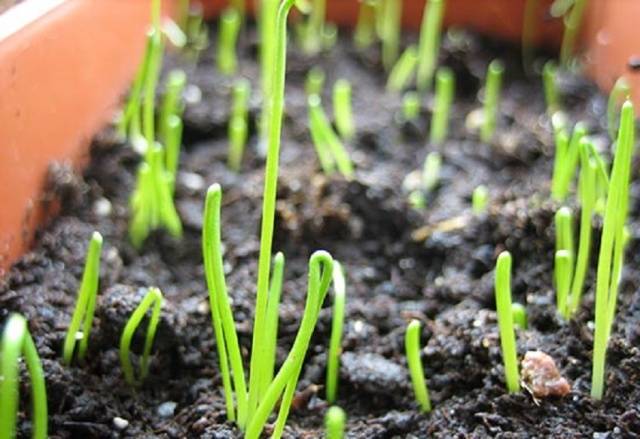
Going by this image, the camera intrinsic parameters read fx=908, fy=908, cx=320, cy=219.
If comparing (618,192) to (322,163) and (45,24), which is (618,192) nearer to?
(322,163)

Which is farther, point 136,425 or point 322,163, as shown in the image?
point 322,163

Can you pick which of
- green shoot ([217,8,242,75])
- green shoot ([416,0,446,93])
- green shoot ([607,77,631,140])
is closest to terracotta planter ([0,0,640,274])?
green shoot ([607,77,631,140])

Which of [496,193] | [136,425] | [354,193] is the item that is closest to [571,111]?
[496,193]

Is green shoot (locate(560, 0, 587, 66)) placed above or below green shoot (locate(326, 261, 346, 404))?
above

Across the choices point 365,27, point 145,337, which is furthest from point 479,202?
point 365,27

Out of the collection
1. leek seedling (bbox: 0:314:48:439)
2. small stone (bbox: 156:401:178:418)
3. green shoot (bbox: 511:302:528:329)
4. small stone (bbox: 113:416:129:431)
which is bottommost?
small stone (bbox: 156:401:178:418)

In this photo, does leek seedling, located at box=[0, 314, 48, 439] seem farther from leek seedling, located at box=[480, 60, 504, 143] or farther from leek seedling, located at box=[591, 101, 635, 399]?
leek seedling, located at box=[480, 60, 504, 143]

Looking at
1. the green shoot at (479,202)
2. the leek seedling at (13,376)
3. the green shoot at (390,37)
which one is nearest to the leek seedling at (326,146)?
the green shoot at (479,202)

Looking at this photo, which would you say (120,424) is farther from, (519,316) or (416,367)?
(519,316)
